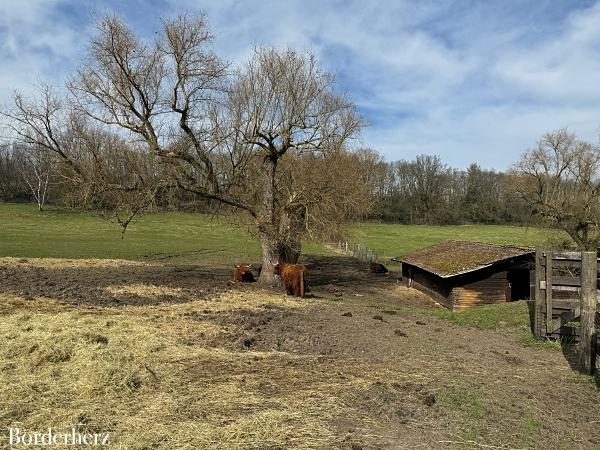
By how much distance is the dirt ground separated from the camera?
15.6 ft

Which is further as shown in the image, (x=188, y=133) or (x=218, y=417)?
(x=188, y=133)

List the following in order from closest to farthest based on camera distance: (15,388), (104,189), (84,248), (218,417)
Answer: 1. (218,417)
2. (15,388)
3. (104,189)
4. (84,248)

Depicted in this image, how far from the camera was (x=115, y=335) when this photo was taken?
7.86 meters

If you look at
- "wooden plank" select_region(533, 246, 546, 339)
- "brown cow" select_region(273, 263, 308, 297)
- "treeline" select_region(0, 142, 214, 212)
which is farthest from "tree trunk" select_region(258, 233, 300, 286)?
"wooden plank" select_region(533, 246, 546, 339)

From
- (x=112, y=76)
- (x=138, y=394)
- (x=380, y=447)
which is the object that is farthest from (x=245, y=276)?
(x=380, y=447)

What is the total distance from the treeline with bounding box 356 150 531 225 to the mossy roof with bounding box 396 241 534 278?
191ft

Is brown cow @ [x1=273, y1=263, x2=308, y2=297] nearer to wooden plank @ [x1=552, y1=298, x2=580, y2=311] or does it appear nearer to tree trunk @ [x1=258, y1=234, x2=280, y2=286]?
tree trunk @ [x1=258, y1=234, x2=280, y2=286]

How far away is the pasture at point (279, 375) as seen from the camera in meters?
4.71

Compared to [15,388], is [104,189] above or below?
above

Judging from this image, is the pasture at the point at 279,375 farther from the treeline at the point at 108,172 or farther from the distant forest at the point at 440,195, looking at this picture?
the distant forest at the point at 440,195

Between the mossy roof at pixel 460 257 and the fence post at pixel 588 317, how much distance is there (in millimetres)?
13403

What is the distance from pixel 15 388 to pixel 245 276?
47.7 feet

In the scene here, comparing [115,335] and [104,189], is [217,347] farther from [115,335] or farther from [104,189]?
[104,189]

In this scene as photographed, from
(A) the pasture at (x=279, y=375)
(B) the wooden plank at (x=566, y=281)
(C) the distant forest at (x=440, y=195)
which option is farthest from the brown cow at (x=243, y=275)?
(C) the distant forest at (x=440, y=195)
